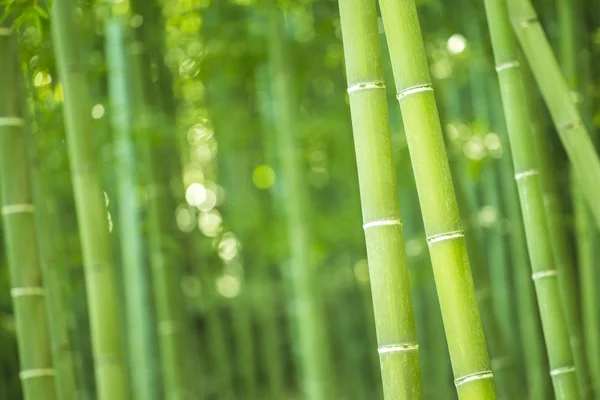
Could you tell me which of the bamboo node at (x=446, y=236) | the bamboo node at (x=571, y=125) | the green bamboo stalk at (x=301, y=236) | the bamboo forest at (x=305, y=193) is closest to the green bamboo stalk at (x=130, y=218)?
the bamboo forest at (x=305, y=193)

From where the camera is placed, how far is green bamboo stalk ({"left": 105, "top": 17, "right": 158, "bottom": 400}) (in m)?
4.07

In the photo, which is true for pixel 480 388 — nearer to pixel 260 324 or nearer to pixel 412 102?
pixel 412 102

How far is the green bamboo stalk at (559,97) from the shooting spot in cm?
214

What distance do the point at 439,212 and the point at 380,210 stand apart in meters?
0.14

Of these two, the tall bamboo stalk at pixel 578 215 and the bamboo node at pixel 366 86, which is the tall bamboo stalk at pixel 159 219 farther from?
the bamboo node at pixel 366 86

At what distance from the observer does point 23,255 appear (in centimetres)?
224

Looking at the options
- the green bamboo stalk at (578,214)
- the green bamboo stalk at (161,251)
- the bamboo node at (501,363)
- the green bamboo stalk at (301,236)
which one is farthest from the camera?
the green bamboo stalk at (161,251)

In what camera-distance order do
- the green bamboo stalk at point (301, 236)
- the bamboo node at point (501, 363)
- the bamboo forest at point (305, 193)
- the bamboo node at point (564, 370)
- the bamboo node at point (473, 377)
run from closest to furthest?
the bamboo node at point (473, 377)
the bamboo forest at point (305, 193)
the bamboo node at point (564, 370)
the bamboo node at point (501, 363)
the green bamboo stalk at point (301, 236)

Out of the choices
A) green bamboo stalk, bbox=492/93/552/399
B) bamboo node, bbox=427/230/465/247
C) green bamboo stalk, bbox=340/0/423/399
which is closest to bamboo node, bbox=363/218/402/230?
green bamboo stalk, bbox=340/0/423/399

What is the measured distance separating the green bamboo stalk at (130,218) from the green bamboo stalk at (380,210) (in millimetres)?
2371

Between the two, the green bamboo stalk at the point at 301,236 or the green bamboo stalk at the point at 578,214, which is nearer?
the green bamboo stalk at the point at 578,214

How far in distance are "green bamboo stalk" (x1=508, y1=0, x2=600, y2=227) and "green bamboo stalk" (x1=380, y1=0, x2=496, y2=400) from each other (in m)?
0.58

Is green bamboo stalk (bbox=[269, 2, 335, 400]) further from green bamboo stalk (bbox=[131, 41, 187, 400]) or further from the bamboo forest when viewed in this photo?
green bamboo stalk (bbox=[131, 41, 187, 400])

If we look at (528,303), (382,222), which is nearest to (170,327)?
(528,303)
